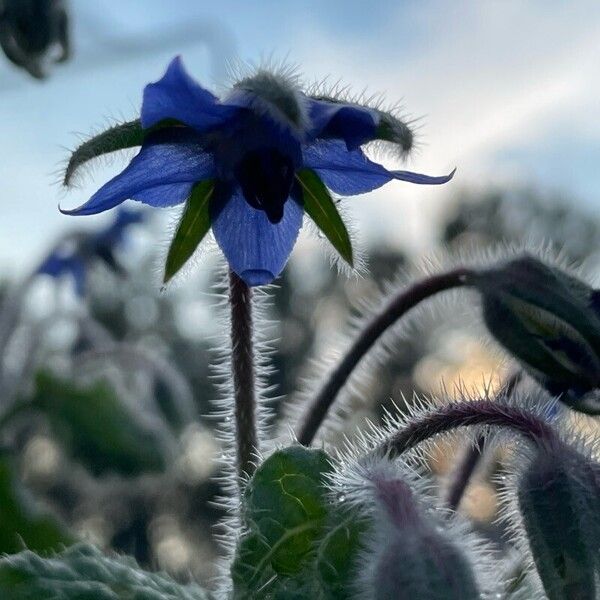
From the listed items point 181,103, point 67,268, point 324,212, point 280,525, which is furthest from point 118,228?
point 280,525

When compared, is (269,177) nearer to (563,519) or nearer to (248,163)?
(248,163)

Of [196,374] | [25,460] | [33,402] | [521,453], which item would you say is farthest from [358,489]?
[196,374]

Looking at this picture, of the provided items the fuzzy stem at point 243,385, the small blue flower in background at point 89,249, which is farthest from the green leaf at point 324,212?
the small blue flower in background at point 89,249

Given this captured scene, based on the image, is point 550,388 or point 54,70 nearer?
point 550,388

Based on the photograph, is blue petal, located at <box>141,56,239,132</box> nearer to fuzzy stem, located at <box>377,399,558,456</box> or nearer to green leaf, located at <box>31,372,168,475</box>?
fuzzy stem, located at <box>377,399,558,456</box>

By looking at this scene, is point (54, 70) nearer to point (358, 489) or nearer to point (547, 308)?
point (547, 308)

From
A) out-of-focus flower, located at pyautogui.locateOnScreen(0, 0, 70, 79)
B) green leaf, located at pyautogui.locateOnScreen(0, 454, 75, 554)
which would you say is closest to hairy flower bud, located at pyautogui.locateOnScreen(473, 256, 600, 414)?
green leaf, located at pyautogui.locateOnScreen(0, 454, 75, 554)

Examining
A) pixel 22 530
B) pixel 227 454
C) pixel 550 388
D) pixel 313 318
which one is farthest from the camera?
pixel 313 318

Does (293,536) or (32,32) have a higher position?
(32,32)
